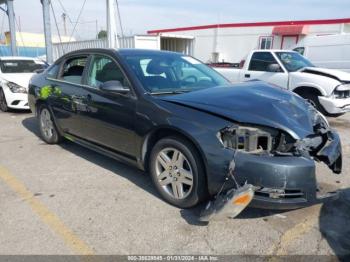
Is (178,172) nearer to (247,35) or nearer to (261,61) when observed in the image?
(261,61)

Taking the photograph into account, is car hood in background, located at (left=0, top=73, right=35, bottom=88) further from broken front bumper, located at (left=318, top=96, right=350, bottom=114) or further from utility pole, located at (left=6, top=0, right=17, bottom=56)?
utility pole, located at (left=6, top=0, right=17, bottom=56)

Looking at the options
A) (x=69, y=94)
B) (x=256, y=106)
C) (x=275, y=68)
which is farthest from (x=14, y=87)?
(x=256, y=106)

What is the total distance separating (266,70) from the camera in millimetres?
8703

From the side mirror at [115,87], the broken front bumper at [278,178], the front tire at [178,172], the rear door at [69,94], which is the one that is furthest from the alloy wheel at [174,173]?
the rear door at [69,94]

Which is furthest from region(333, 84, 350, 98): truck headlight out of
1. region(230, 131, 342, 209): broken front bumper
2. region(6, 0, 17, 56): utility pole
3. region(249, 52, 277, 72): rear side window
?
region(6, 0, 17, 56): utility pole

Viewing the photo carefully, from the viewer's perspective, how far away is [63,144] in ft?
19.7

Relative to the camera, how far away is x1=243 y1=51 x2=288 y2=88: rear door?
8.34m

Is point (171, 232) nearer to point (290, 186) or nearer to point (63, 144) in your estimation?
point (290, 186)

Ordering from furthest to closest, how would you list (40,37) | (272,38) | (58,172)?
1. (40,37)
2. (272,38)
3. (58,172)

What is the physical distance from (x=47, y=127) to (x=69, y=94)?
1.29 m

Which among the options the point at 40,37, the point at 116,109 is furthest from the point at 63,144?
the point at 40,37

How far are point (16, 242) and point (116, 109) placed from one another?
5.71 feet

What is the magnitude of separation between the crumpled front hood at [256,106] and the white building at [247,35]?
17511 mm

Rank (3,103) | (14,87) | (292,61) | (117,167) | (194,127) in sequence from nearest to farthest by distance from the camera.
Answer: (194,127), (117,167), (292,61), (14,87), (3,103)
